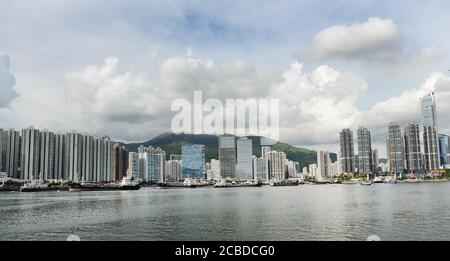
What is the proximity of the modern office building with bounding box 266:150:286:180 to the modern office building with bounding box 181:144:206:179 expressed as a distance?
46.4ft

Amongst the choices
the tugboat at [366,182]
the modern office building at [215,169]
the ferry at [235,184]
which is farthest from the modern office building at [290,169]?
the tugboat at [366,182]

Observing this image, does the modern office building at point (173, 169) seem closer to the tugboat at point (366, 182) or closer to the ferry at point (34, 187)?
the ferry at point (34, 187)

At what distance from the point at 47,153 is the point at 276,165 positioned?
6191 centimetres

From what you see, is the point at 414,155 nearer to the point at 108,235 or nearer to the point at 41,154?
the point at 41,154

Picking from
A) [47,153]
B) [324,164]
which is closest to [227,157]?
[324,164]

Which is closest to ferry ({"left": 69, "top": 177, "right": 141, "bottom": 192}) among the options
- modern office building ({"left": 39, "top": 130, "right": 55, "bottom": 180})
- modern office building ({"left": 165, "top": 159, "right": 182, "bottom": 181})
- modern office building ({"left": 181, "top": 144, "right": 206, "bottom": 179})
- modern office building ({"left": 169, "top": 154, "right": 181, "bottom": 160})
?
modern office building ({"left": 181, "top": 144, "right": 206, "bottom": 179})

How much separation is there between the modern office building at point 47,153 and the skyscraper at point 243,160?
3228 cm

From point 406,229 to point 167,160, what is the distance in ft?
218

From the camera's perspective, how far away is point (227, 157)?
68.0 m

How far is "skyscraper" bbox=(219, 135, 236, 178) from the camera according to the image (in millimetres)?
59375

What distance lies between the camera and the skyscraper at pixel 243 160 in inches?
2365

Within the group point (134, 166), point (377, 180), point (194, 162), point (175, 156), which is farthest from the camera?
point (377, 180)

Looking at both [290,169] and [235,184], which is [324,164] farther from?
[235,184]
